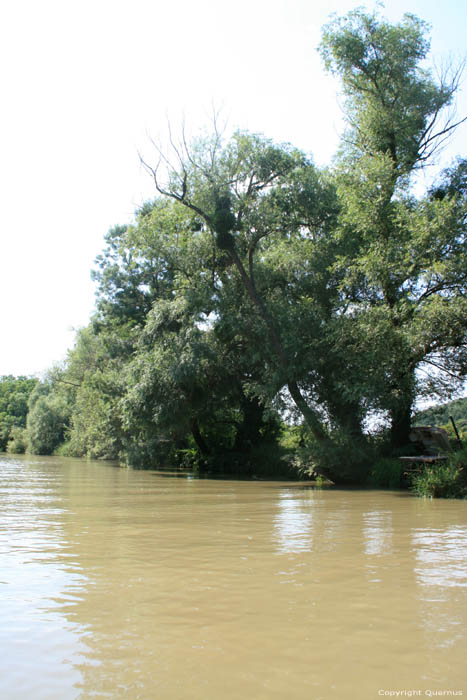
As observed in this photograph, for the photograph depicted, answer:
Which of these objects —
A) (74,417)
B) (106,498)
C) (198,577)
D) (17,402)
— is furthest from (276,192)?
(17,402)

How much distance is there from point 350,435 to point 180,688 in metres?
18.6

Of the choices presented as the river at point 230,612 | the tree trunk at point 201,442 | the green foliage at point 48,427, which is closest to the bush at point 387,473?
the river at point 230,612

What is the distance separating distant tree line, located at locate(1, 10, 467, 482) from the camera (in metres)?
20.2

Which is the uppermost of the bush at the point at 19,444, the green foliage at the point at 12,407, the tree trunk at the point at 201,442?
the green foliage at the point at 12,407

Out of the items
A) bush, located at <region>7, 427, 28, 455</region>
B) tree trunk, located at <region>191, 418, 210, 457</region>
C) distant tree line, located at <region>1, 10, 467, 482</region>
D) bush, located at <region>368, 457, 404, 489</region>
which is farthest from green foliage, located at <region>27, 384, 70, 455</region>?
bush, located at <region>368, 457, 404, 489</region>

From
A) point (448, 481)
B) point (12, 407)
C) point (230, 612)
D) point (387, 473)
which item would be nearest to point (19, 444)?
point (12, 407)

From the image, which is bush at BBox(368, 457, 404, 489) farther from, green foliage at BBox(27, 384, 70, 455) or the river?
green foliage at BBox(27, 384, 70, 455)

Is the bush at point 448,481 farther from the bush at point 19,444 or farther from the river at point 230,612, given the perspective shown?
the bush at point 19,444

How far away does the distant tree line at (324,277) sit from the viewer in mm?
20172

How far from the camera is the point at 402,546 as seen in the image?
7.68 meters

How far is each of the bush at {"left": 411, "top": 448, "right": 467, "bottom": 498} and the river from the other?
262 inches

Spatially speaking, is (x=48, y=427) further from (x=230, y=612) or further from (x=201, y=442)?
(x=230, y=612)

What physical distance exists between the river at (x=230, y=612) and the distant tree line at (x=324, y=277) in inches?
464

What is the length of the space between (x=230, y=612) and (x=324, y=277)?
2144 cm
